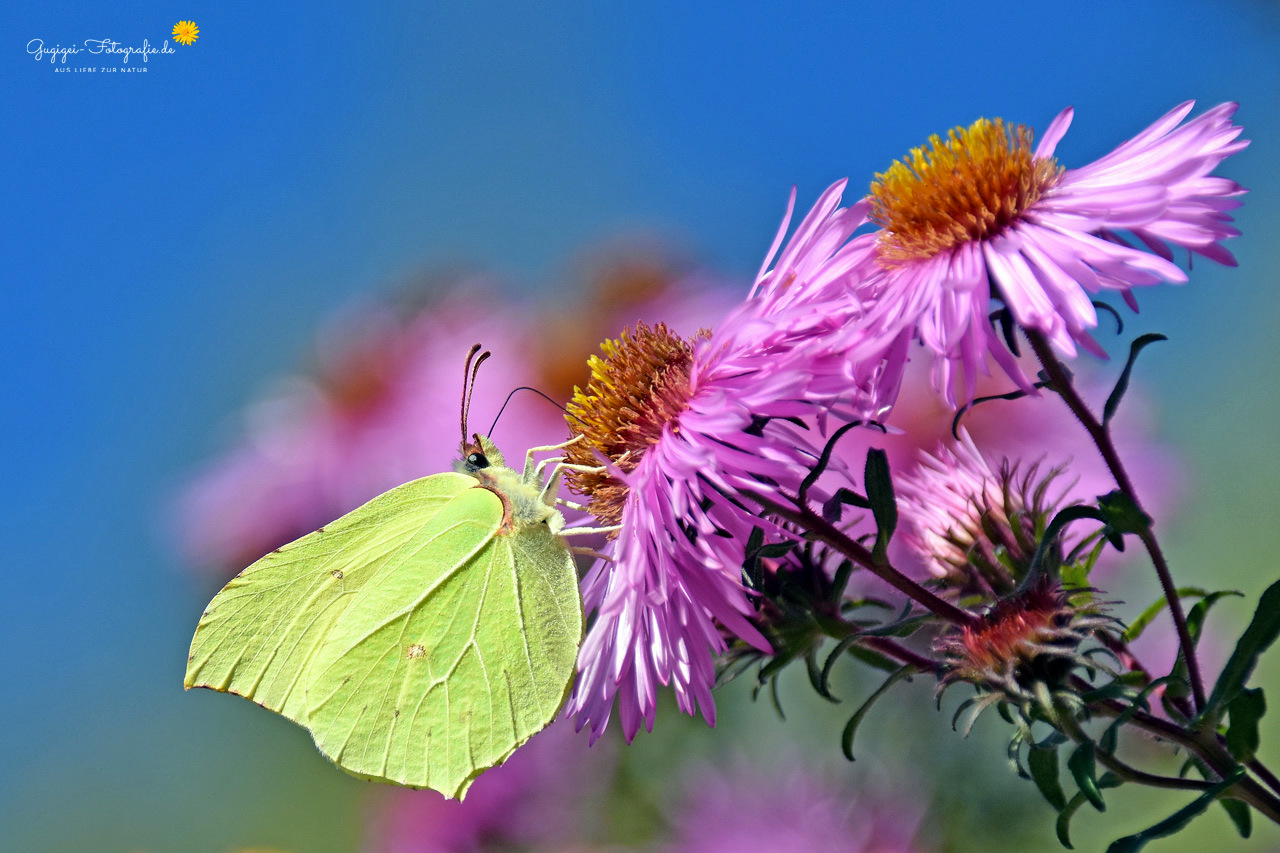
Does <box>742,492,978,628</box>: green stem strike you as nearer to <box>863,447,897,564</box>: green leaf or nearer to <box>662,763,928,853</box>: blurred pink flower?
<box>863,447,897,564</box>: green leaf

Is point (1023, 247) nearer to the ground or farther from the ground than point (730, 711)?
farther from the ground

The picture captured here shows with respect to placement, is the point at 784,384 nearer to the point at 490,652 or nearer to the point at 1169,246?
the point at 1169,246

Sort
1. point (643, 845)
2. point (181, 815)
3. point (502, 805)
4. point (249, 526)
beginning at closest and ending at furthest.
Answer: point (643, 845) → point (502, 805) → point (249, 526) → point (181, 815)

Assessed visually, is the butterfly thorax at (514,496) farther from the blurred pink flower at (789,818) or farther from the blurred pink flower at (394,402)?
the blurred pink flower at (789,818)

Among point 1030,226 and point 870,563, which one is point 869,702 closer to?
point 870,563

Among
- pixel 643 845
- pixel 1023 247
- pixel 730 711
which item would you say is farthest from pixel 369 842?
pixel 1023 247

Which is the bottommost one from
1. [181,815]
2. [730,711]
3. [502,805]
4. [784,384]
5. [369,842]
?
[181,815]

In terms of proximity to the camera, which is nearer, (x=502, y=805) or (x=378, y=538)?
(x=378, y=538)

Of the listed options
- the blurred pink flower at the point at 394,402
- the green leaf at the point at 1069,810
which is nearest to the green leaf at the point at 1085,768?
the green leaf at the point at 1069,810
